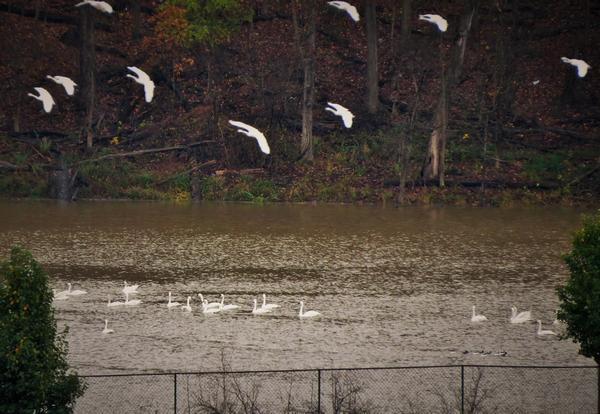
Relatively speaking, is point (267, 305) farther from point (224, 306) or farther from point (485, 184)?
point (485, 184)

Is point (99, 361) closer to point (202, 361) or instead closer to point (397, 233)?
point (202, 361)

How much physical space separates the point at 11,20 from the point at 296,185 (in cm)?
1989

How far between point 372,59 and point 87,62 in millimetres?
16434

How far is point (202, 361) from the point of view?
21.4 metres

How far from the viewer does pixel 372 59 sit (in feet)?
194

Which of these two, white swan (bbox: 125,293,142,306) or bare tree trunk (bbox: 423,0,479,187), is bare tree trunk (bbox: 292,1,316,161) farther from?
white swan (bbox: 125,293,142,306)

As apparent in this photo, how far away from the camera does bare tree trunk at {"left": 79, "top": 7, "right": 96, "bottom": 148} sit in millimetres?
58562

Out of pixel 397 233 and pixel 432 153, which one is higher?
pixel 432 153

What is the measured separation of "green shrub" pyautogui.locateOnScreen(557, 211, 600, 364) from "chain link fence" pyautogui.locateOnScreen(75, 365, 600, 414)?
1.20 meters

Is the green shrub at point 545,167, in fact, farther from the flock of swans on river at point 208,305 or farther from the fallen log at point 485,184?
the flock of swans on river at point 208,305

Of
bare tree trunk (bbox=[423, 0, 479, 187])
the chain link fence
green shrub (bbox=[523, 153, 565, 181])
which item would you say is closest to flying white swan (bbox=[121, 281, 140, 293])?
the chain link fence

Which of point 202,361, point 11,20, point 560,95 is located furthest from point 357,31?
point 202,361

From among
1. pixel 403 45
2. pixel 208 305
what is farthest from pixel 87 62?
pixel 208 305

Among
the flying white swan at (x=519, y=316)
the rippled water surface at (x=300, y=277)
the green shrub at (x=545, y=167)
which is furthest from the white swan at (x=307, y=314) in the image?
the green shrub at (x=545, y=167)
